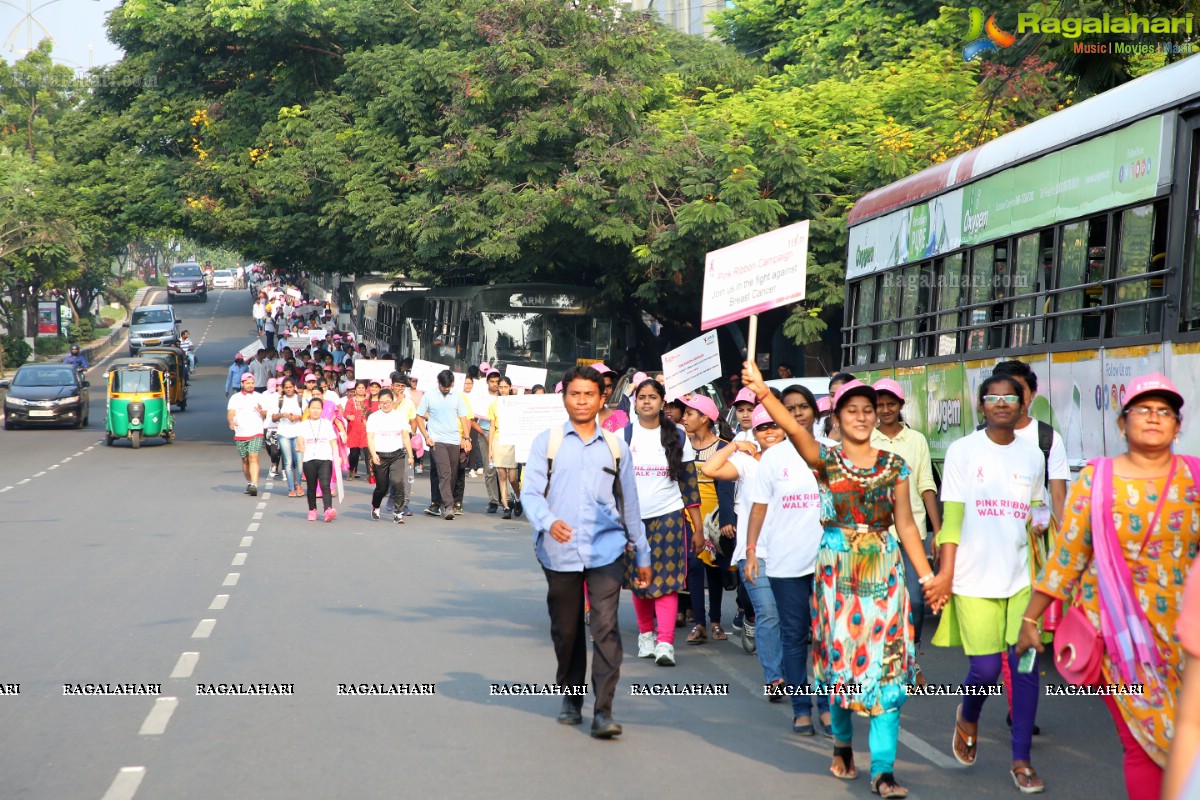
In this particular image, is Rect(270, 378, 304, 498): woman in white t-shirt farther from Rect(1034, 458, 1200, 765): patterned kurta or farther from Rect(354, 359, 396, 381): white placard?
Rect(1034, 458, 1200, 765): patterned kurta

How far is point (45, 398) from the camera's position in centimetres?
3444

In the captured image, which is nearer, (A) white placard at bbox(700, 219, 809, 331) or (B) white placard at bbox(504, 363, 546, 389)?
(A) white placard at bbox(700, 219, 809, 331)

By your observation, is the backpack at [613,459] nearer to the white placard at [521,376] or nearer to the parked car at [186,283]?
the white placard at [521,376]

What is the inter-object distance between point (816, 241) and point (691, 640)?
A: 15.8 meters

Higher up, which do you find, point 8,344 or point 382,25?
point 382,25

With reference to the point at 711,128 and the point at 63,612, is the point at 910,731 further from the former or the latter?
the point at 711,128

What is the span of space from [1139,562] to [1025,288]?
5.35m

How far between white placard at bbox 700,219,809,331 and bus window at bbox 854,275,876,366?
214 inches

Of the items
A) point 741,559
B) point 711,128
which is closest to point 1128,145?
point 741,559

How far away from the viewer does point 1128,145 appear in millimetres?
8430

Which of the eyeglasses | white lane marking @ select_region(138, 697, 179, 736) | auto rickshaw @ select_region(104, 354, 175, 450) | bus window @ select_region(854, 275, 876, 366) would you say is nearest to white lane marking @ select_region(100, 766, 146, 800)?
white lane marking @ select_region(138, 697, 179, 736)

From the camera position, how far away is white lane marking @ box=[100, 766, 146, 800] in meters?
5.85

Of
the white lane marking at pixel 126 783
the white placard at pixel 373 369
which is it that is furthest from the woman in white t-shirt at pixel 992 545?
the white placard at pixel 373 369

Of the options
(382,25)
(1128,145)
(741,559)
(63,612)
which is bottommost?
(63,612)
